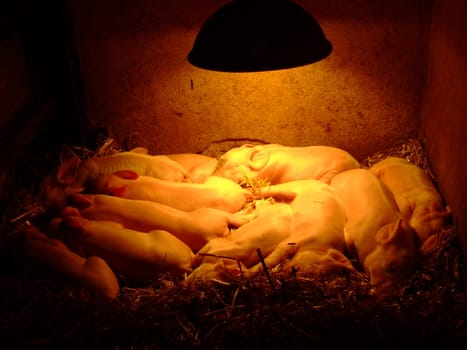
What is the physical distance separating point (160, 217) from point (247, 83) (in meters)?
1.29

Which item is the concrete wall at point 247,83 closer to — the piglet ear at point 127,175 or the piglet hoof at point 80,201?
the piglet ear at point 127,175

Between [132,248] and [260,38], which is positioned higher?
[260,38]

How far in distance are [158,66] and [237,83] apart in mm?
520

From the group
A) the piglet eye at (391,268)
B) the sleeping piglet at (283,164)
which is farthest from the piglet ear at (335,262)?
the sleeping piglet at (283,164)

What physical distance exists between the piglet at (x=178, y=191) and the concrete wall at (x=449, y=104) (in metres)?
1.12

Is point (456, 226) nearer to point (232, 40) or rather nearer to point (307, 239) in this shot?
point (307, 239)

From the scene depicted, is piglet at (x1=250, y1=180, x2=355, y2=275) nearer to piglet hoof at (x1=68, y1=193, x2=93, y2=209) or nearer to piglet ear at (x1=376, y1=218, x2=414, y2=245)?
piglet ear at (x1=376, y1=218, x2=414, y2=245)

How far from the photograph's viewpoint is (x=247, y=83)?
157 inches

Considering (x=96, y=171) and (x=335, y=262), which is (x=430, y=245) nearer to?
(x=335, y=262)

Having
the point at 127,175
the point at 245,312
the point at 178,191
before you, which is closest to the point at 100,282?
the point at 245,312

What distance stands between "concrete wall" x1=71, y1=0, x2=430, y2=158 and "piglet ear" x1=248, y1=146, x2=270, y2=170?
1.26 ft

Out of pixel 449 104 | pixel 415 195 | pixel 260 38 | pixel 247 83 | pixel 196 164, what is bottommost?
pixel 196 164

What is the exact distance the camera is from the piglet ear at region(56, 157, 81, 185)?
352 centimetres

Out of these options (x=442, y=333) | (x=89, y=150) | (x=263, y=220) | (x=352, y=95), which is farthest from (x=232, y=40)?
(x=89, y=150)
